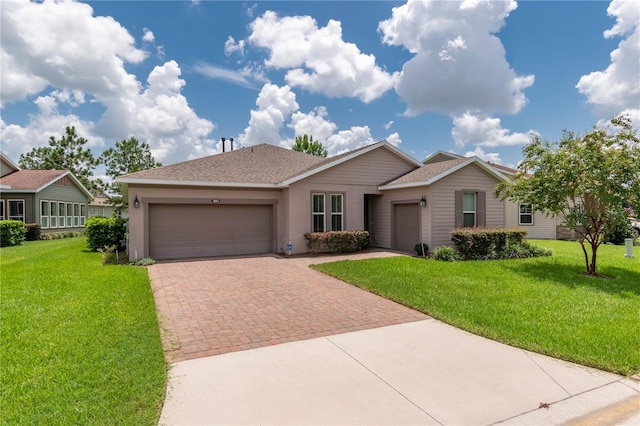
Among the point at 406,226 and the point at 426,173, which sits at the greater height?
the point at 426,173

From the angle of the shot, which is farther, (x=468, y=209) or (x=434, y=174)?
(x=468, y=209)

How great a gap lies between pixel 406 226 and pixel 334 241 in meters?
3.16

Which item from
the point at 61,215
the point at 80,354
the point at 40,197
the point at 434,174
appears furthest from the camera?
the point at 61,215

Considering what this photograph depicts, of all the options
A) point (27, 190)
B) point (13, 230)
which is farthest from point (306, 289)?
point (27, 190)

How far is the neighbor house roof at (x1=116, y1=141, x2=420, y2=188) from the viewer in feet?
40.1

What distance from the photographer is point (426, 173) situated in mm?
13469

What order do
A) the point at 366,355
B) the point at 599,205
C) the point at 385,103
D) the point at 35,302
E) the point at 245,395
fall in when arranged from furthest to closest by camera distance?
1. the point at 385,103
2. the point at 599,205
3. the point at 35,302
4. the point at 366,355
5. the point at 245,395

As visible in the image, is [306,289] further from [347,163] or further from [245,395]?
[347,163]

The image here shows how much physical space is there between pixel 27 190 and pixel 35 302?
19239 mm

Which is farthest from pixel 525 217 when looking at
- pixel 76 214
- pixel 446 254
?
pixel 76 214

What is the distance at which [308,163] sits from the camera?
17.4m

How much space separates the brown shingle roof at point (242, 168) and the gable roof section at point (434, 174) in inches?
142

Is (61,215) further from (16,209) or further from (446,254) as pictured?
(446,254)

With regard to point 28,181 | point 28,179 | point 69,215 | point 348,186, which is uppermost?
point 28,179
